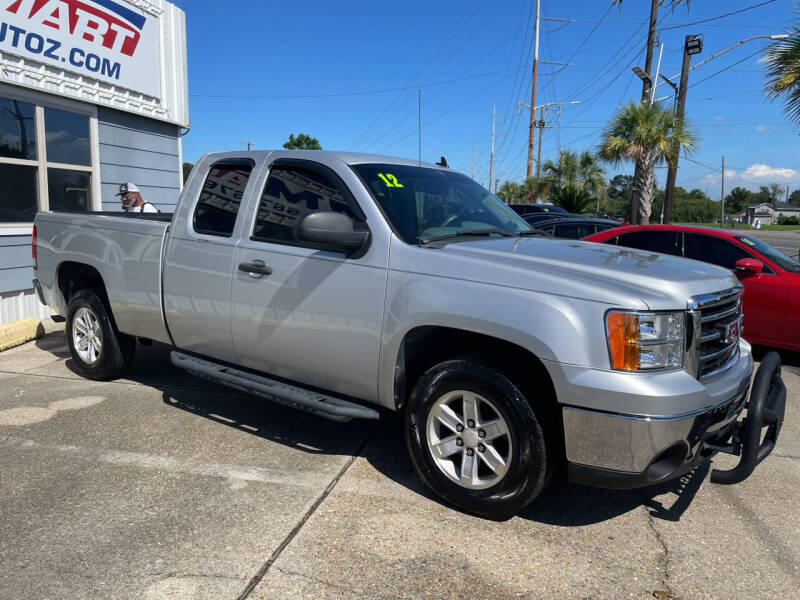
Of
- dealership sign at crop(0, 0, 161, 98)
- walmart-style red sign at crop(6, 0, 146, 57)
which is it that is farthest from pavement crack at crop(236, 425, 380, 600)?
walmart-style red sign at crop(6, 0, 146, 57)

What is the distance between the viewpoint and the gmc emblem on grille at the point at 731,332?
3197mm

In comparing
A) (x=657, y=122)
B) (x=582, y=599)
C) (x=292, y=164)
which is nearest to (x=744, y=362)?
(x=582, y=599)

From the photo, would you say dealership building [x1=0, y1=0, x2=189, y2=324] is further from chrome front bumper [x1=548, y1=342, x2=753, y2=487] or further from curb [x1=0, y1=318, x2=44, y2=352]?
chrome front bumper [x1=548, y1=342, x2=753, y2=487]

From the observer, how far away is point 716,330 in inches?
123

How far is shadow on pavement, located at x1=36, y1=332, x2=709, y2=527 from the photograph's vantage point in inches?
136

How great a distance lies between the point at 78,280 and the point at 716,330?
17.0 feet

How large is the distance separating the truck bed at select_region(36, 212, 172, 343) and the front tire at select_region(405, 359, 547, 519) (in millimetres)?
2401

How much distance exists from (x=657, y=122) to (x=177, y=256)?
17984 mm

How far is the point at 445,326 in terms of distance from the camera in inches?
127

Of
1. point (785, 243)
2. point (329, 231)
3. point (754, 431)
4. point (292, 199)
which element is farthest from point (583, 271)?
point (785, 243)

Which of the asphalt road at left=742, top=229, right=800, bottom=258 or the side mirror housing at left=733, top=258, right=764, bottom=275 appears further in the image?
the asphalt road at left=742, top=229, right=800, bottom=258

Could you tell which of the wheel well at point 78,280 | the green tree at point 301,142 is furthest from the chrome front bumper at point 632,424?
the green tree at point 301,142

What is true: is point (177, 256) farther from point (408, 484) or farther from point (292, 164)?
point (408, 484)

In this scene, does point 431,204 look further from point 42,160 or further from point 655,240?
point 42,160
